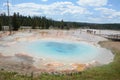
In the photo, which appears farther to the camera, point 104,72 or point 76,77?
point 104,72

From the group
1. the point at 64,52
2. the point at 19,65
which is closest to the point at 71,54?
the point at 64,52

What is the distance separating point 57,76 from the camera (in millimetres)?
13258

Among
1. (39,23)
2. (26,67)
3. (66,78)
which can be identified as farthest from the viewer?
(39,23)

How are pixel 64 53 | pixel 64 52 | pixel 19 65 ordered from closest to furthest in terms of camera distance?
pixel 19 65, pixel 64 53, pixel 64 52

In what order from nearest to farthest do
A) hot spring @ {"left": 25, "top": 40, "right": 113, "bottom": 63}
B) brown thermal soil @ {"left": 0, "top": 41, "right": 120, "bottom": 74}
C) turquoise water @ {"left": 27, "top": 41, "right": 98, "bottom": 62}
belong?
brown thermal soil @ {"left": 0, "top": 41, "right": 120, "bottom": 74}
hot spring @ {"left": 25, "top": 40, "right": 113, "bottom": 63}
turquoise water @ {"left": 27, "top": 41, "right": 98, "bottom": 62}

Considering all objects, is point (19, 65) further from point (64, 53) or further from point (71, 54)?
point (64, 53)

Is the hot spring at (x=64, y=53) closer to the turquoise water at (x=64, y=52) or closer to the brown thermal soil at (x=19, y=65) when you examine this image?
the turquoise water at (x=64, y=52)

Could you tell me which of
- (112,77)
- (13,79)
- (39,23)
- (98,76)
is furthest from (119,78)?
(39,23)

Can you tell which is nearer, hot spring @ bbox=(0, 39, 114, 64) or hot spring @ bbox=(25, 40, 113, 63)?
hot spring @ bbox=(0, 39, 114, 64)

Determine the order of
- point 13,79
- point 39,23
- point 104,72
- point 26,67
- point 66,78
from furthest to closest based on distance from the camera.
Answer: point 39,23
point 26,67
point 104,72
point 66,78
point 13,79

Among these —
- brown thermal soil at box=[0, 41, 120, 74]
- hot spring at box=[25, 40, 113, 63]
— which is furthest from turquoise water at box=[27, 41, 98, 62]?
brown thermal soil at box=[0, 41, 120, 74]

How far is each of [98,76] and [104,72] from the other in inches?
54.4

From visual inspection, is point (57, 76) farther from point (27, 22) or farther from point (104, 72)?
point (27, 22)

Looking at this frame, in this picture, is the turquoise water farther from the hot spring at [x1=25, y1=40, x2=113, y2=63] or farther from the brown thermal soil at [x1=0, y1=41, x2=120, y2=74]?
the brown thermal soil at [x1=0, y1=41, x2=120, y2=74]
